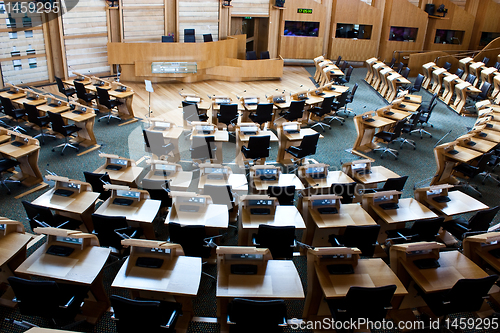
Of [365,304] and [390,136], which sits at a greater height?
[390,136]

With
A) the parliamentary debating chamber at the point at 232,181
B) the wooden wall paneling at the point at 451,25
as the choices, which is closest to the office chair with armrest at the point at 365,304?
the parliamentary debating chamber at the point at 232,181

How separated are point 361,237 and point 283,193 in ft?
4.53

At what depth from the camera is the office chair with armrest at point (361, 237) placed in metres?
4.91

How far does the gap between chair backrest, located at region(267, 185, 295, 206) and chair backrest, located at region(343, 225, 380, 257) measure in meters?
1.15

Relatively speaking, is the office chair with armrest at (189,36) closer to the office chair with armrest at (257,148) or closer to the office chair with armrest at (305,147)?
the office chair with armrest at (257,148)

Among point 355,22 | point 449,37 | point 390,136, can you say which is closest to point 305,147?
point 390,136

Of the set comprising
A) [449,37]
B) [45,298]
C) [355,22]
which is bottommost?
[45,298]

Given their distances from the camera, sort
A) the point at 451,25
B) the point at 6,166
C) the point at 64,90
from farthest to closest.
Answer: the point at 451,25 → the point at 64,90 → the point at 6,166

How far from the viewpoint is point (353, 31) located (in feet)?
59.3

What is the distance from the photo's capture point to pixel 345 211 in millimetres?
5484

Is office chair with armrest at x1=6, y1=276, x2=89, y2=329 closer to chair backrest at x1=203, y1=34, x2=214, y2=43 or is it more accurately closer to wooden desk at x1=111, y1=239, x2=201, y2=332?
wooden desk at x1=111, y1=239, x2=201, y2=332

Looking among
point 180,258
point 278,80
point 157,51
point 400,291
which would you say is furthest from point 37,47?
point 400,291

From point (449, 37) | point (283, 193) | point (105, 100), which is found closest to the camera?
point (283, 193)

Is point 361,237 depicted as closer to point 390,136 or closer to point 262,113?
point 390,136
